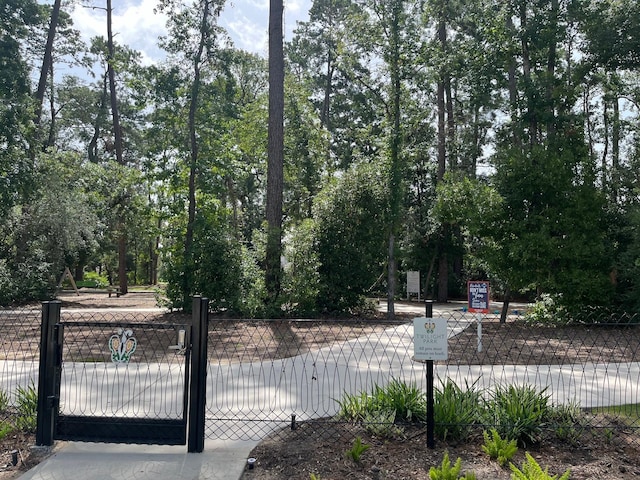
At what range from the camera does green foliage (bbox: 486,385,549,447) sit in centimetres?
481

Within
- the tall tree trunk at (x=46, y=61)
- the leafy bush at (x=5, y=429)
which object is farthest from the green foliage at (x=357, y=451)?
the tall tree trunk at (x=46, y=61)

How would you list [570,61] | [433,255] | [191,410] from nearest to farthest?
[191,410] → [570,61] → [433,255]

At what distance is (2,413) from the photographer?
18.4 ft

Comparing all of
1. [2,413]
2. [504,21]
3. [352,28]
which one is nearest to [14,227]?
[352,28]

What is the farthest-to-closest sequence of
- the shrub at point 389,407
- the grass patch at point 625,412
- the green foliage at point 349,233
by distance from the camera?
the green foliage at point 349,233 < the grass patch at point 625,412 < the shrub at point 389,407

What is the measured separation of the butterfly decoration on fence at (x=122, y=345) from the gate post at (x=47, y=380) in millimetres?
495

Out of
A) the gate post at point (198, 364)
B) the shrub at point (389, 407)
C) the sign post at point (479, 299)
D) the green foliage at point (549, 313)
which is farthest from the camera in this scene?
the green foliage at point (549, 313)

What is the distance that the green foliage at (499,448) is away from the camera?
433 cm

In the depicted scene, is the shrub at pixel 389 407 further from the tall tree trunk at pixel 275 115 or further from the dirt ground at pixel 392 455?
the tall tree trunk at pixel 275 115

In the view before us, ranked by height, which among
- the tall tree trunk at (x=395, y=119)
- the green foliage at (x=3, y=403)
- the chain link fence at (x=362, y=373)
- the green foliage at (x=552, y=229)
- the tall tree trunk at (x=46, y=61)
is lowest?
the chain link fence at (x=362, y=373)

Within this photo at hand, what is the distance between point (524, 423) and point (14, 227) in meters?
23.4

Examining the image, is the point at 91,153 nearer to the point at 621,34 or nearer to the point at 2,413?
the point at 621,34

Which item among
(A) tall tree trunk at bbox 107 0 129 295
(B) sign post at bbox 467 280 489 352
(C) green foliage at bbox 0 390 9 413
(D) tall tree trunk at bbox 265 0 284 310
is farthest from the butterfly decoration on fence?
(A) tall tree trunk at bbox 107 0 129 295

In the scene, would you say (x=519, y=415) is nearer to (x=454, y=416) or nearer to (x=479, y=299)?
(x=454, y=416)
